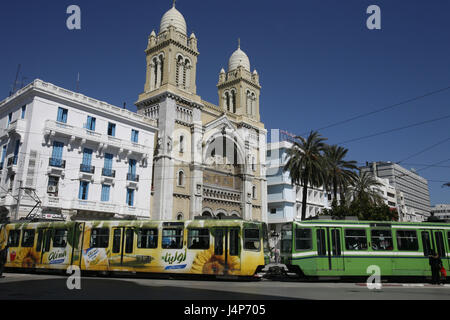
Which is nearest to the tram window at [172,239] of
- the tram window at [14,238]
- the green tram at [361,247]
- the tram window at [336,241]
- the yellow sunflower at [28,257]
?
the green tram at [361,247]

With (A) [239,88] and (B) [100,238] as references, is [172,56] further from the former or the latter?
(B) [100,238]

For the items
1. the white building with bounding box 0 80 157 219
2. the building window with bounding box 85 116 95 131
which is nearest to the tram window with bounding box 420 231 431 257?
the white building with bounding box 0 80 157 219

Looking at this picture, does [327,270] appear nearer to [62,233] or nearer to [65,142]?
[62,233]

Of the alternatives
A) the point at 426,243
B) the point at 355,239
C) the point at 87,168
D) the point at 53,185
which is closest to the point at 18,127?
the point at 53,185

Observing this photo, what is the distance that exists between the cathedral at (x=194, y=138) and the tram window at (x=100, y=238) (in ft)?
54.9

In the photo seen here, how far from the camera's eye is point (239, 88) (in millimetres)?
53031

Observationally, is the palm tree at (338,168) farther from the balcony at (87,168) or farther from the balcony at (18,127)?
the balcony at (18,127)

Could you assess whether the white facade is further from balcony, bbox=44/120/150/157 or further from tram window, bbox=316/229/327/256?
tram window, bbox=316/229/327/256

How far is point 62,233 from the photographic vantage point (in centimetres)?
1994

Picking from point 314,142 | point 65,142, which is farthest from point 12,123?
point 314,142

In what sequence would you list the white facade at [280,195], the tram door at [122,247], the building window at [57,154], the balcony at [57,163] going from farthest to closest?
1. the white facade at [280,195]
2. the building window at [57,154]
3. the balcony at [57,163]
4. the tram door at [122,247]

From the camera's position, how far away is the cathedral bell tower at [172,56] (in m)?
42.3
